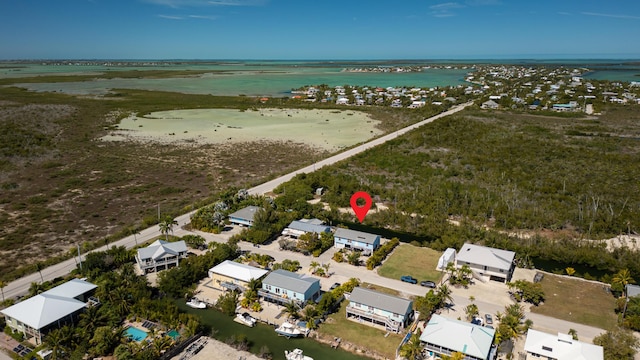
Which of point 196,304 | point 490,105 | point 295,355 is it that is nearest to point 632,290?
point 295,355

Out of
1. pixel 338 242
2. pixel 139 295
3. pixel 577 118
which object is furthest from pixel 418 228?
pixel 577 118

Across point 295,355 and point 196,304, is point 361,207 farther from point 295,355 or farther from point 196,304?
point 295,355

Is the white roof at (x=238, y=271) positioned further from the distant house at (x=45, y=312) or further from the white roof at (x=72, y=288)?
the distant house at (x=45, y=312)

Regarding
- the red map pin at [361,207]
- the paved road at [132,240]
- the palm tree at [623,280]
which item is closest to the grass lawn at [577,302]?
the palm tree at [623,280]

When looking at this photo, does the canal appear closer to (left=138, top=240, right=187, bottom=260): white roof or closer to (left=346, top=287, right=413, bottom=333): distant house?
(left=346, top=287, right=413, bottom=333): distant house

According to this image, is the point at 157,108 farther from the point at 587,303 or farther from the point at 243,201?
the point at 587,303

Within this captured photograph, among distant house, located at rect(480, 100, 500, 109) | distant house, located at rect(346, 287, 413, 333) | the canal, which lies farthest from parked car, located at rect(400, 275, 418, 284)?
distant house, located at rect(480, 100, 500, 109)
